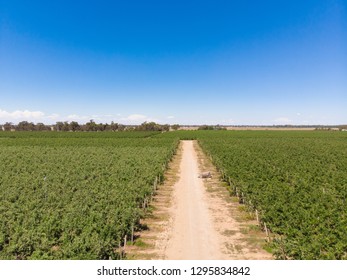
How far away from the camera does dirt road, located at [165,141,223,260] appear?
460 inches

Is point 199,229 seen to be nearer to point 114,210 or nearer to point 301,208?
point 114,210

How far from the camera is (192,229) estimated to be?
14258 millimetres

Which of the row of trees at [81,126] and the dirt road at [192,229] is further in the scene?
the row of trees at [81,126]

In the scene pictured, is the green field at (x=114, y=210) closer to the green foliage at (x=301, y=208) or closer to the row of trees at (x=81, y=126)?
the green foliage at (x=301, y=208)

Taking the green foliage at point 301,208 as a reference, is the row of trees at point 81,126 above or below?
above

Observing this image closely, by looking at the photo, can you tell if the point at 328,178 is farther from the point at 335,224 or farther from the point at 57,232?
the point at 57,232

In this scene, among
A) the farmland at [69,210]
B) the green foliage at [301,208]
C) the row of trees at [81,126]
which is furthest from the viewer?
the row of trees at [81,126]

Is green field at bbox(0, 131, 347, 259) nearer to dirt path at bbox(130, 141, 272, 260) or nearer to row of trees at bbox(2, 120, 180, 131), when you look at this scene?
dirt path at bbox(130, 141, 272, 260)

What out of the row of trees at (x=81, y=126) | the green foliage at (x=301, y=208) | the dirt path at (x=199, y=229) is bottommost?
the dirt path at (x=199, y=229)

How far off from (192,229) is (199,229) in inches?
15.8

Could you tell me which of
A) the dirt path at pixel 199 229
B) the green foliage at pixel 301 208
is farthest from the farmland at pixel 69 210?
the green foliage at pixel 301 208

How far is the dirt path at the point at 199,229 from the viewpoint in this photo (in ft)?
38.5

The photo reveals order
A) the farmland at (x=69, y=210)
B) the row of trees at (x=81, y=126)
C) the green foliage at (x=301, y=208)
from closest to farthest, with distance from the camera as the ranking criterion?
the farmland at (x=69, y=210) → the green foliage at (x=301, y=208) → the row of trees at (x=81, y=126)

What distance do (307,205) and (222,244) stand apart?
6897mm
